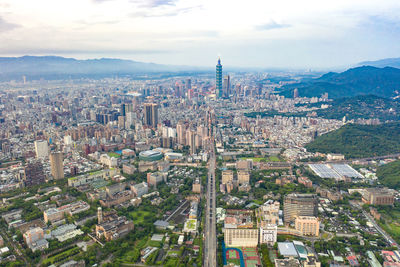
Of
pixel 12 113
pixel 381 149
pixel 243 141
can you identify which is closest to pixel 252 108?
pixel 243 141

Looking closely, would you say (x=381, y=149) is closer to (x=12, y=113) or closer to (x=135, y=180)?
(x=135, y=180)

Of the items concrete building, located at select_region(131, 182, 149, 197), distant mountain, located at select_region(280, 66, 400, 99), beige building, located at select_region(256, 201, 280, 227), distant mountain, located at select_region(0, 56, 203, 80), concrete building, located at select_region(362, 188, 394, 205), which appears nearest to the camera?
beige building, located at select_region(256, 201, 280, 227)

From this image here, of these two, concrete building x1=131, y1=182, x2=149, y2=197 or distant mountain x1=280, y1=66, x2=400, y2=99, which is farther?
distant mountain x1=280, y1=66, x2=400, y2=99

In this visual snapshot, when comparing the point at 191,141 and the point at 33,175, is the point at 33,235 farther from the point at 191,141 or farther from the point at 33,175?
the point at 191,141

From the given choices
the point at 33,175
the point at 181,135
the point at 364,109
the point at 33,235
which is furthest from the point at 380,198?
the point at 364,109

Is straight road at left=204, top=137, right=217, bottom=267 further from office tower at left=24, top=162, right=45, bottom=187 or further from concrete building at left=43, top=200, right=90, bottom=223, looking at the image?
office tower at left=24, top=162, right=45, bottom=187

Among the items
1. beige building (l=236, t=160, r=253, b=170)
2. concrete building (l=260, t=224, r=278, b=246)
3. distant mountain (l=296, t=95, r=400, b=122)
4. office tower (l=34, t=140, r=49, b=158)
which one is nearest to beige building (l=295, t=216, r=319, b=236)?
concrete building (l=260, t=224, r=278, b=246)

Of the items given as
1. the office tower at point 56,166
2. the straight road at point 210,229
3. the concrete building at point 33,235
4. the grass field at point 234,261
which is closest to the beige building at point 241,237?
the straight road at point 210,229
